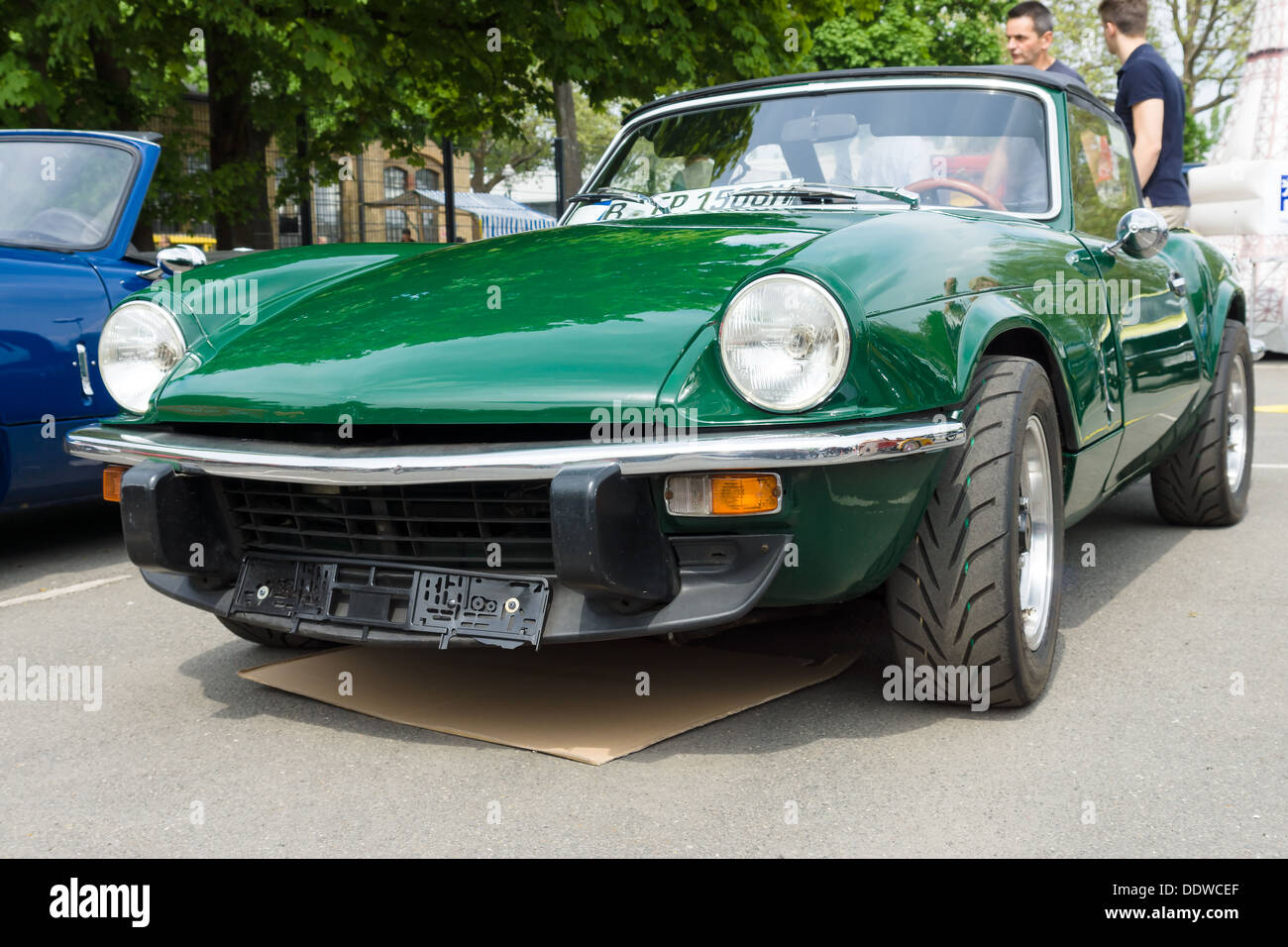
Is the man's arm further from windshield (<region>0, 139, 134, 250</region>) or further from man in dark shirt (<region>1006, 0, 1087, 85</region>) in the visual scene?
windshield (<region>0, 139, 134, 250</region>)

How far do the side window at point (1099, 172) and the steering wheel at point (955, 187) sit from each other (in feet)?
0.85

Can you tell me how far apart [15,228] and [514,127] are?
8.68 m

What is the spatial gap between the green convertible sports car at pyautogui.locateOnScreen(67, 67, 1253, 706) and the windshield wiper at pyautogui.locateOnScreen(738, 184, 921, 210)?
0.01 metres

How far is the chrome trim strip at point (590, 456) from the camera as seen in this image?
2.48 metres

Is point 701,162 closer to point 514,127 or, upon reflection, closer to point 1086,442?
point 1086,442

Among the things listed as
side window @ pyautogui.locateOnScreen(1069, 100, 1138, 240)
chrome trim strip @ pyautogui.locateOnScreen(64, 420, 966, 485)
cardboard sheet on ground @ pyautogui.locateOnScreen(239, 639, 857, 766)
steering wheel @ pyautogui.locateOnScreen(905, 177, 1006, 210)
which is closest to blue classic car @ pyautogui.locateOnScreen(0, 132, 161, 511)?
cardboard sheet on ground @ pyautogui.locateOnScreen(239, 639, 857, 766)

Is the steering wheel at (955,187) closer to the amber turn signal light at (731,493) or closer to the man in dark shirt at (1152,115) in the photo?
the amber turn signal light at (731,493)

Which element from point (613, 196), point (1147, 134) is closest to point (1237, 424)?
point (1147, 134)

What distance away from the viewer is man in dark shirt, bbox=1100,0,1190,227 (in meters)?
5.82

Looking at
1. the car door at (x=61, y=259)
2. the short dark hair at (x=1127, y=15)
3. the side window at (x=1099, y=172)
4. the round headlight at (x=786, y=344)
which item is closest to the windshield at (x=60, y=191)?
the car door at (x=61, y=259)

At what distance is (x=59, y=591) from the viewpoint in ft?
14.9

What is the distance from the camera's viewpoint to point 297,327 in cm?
318
